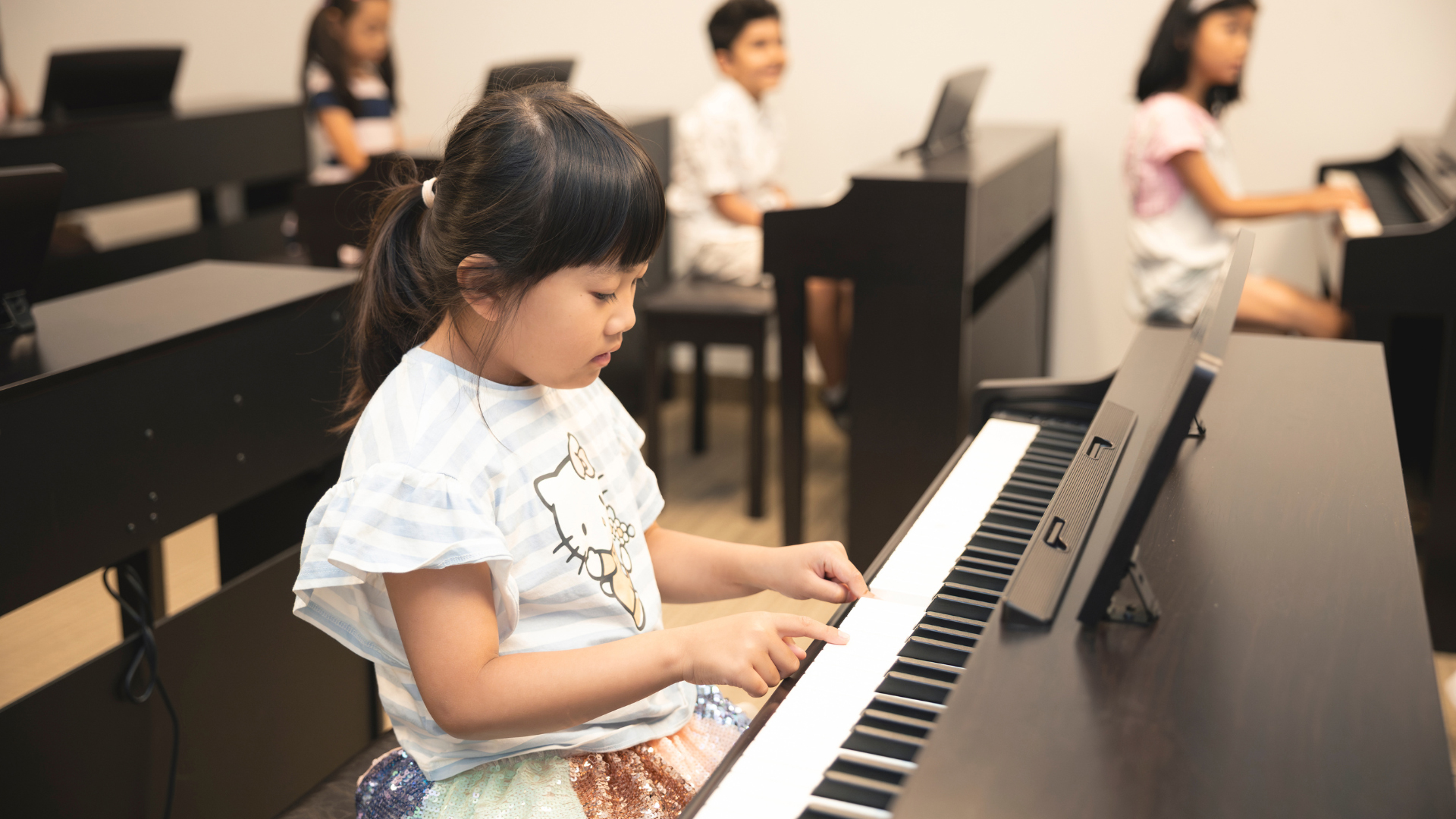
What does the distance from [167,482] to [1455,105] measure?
2.97m

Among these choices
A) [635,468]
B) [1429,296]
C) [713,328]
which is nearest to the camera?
[635,468]

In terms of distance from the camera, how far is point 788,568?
108 centimetres

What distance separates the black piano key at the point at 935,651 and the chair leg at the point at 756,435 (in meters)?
1.92

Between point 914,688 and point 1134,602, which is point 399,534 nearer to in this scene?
point 914,688

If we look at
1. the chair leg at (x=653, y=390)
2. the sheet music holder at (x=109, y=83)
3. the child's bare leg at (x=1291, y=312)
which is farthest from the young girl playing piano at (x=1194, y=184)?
the sheet music holder at (x=109, y=83)

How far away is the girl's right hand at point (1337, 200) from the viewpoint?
262 cm

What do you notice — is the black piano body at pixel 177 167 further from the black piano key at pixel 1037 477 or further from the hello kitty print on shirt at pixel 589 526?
the black piano key at pixel 1037 477

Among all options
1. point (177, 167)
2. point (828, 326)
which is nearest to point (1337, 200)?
point (828, 326)

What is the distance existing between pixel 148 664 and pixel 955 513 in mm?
1052

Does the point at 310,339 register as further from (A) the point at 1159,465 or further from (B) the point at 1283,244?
(B) the point at 1283,244

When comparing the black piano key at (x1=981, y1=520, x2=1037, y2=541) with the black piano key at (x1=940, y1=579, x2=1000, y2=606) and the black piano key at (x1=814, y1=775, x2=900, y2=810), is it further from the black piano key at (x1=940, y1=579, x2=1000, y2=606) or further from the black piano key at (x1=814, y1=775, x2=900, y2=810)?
the black piano key at (x1=814, y1=775, x2=900, y2=810)

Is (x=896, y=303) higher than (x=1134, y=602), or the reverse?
(x=1134, y=602)

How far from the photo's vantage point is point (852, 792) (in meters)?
0.72

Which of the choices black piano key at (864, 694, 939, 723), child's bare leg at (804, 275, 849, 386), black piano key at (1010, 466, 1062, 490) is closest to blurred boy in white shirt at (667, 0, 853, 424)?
child's bare leg at (804, 275, 849, 386)
